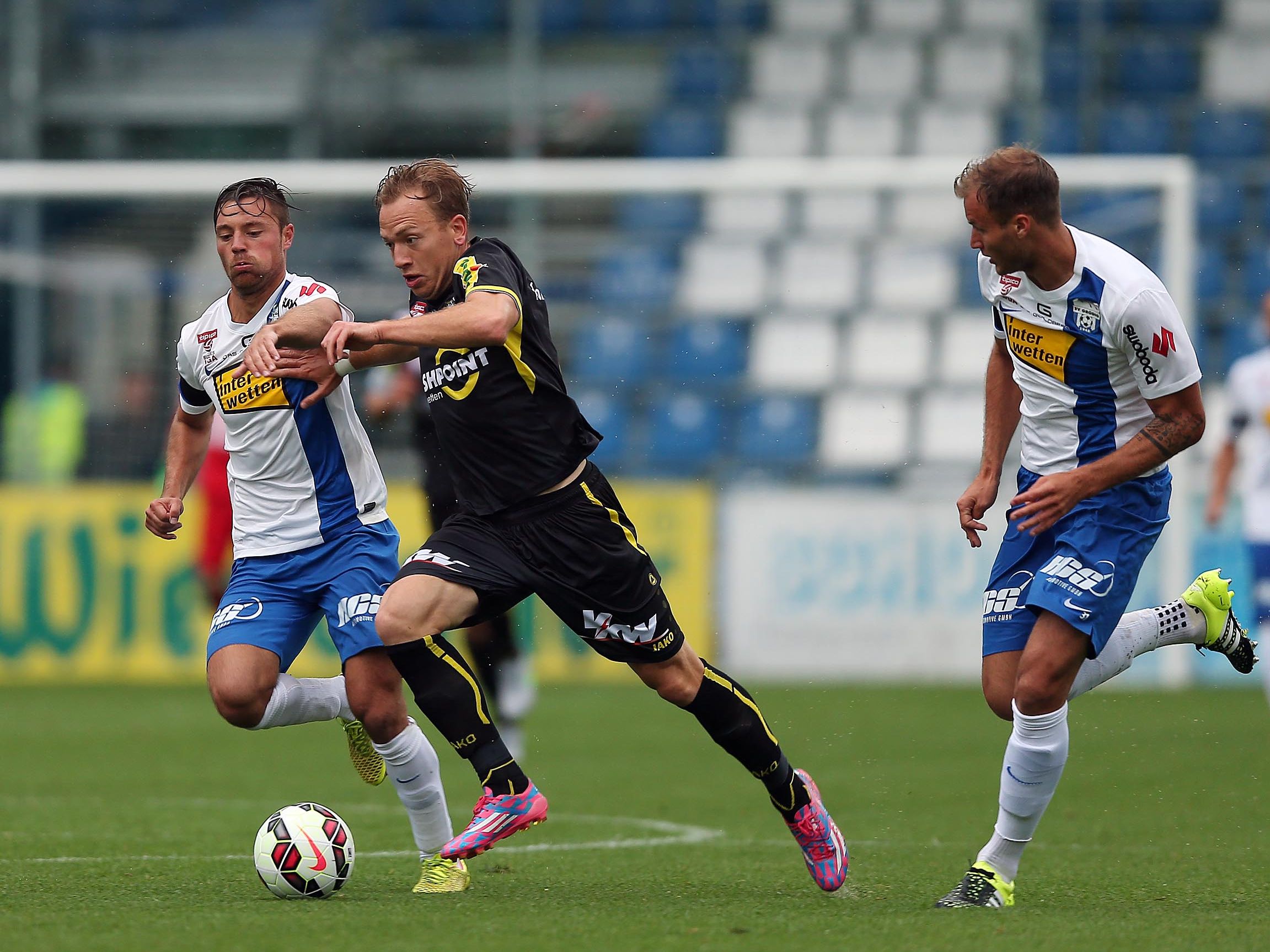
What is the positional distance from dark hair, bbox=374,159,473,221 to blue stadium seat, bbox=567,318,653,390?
28.1ft

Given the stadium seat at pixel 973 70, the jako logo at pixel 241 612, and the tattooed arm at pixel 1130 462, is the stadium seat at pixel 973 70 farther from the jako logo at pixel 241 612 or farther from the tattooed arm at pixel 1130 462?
the jako logo at pixel 241 612

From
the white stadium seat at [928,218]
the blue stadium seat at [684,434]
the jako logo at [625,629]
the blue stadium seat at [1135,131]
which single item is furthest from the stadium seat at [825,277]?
the jako logo at [625,629]

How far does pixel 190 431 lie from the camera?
624 centimetres

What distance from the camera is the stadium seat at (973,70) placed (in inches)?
745

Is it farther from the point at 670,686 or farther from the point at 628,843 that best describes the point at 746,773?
the point at 670,686

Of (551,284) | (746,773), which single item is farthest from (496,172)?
(746,773)

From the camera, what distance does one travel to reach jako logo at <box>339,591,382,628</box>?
5.61 m

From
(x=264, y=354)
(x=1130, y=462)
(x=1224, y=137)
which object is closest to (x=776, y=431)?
(x=1224, y=137)

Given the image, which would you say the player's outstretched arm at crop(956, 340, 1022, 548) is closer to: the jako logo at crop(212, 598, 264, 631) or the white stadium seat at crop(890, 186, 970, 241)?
the jako logo at crop(212, 598, 264, 631)

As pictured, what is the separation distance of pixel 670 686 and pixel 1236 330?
1124 cm

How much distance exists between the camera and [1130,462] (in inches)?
200

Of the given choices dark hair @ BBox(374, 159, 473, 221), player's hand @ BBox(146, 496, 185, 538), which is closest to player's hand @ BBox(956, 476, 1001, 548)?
dark hair @ BBox(374, 159, 473, 221)

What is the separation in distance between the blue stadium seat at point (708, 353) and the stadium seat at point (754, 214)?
0.82 m

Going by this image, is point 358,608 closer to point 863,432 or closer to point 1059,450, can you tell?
point 1059,450
